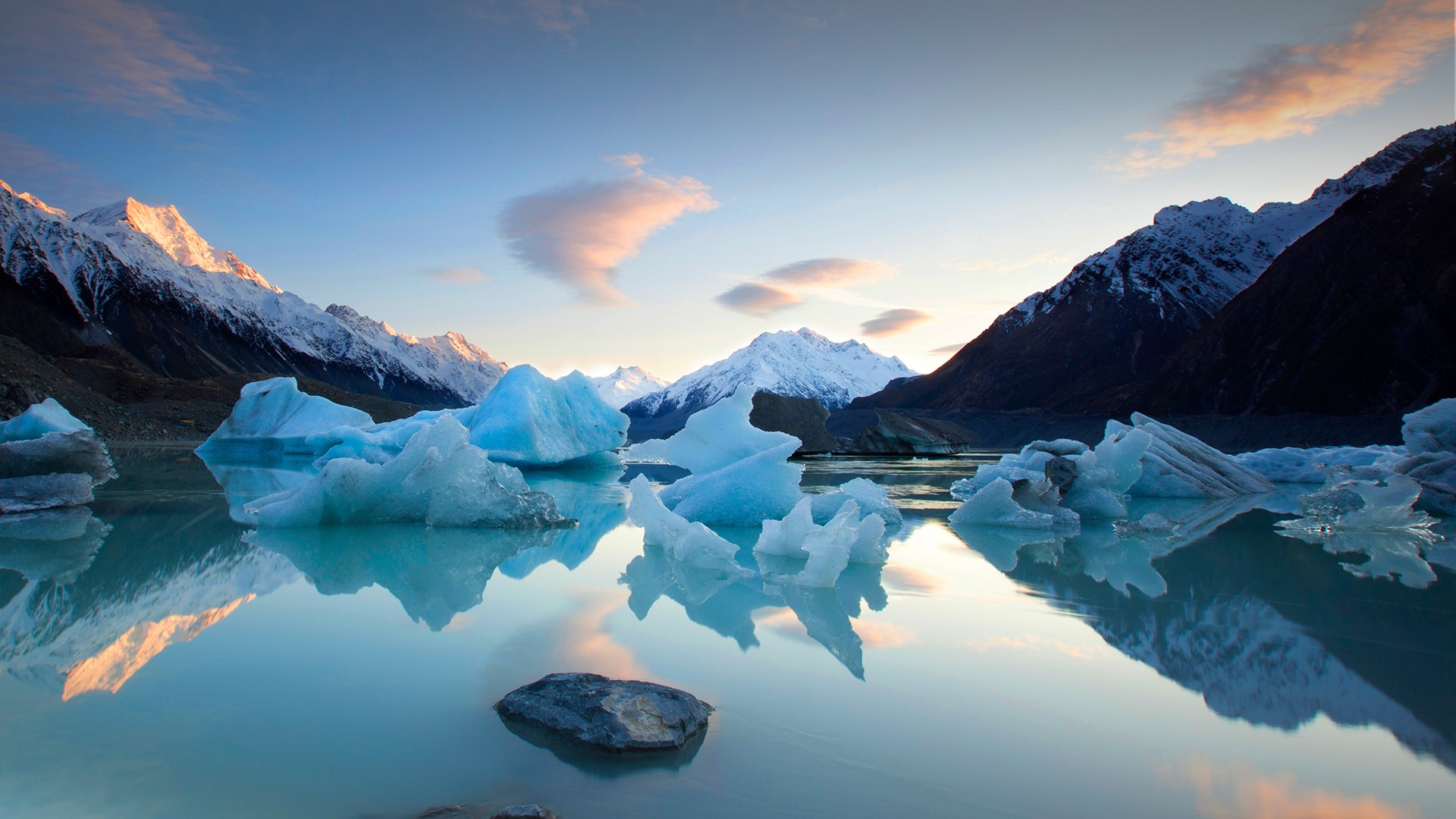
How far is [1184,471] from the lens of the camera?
10.9 metres

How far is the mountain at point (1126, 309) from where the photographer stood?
69375 mm

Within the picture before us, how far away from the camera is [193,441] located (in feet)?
93.3

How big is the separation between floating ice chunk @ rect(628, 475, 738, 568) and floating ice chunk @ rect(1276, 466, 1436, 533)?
5.53 metres

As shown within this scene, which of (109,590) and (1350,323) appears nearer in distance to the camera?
(109,590)

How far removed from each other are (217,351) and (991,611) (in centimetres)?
10517

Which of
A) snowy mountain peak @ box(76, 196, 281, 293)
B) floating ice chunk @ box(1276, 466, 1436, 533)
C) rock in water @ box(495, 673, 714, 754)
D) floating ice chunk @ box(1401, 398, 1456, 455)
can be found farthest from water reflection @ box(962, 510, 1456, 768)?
snowy mountain peak @ box(76, 196, 281, 293)

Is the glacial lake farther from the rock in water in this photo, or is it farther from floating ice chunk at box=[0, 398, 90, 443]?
floating ice chunk at box=[0, 398, 90, 443]

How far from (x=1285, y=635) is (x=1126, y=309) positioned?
8098cm

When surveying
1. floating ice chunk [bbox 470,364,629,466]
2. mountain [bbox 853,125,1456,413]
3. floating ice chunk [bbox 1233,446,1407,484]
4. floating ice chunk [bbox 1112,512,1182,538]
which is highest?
mountain [bbox 853,125,1456,413]

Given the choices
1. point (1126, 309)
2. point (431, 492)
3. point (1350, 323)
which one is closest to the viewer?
point (431, 492)

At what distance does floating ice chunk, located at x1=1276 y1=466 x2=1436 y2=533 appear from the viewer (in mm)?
6957

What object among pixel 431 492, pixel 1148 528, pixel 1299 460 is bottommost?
pixel 1299 460

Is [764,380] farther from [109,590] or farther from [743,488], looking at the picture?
[109,590]

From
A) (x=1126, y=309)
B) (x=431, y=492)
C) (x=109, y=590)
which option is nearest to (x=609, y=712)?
(x=109, y=590)
